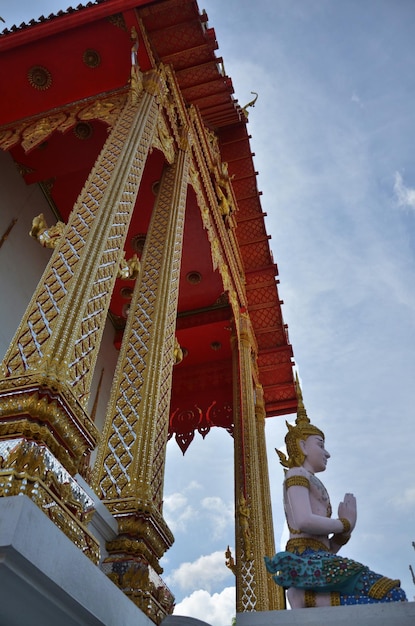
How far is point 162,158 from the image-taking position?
6574 mm

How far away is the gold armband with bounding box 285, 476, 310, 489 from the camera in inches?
129

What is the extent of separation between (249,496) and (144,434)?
11.2 ft

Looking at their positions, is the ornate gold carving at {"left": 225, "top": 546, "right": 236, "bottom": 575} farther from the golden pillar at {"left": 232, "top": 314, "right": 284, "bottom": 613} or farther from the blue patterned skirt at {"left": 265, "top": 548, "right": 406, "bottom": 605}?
the blue patterned skirt at {"left": 265, "top": 548, "right": 406, "bottom": 605}

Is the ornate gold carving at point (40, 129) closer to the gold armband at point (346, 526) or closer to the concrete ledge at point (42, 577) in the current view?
the gold armband at point (346, 526)

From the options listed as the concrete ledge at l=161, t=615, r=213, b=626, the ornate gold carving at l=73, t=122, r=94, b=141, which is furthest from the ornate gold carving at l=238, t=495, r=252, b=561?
the ornate gold carving at l=73, t=122, r=94, b=141

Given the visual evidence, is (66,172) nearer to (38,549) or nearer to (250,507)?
(250,507)

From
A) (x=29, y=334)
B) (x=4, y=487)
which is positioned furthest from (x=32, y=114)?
(x=4, y=487)

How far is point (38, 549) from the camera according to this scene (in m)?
1.72

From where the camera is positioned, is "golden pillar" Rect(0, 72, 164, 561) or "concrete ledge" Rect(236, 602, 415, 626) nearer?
"golden pillar" Rect(0, 72, 164, 561)

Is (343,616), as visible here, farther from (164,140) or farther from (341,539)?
(164,140)

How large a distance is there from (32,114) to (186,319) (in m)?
3.65

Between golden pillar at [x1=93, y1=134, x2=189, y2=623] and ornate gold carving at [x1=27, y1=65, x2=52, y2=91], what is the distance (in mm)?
2238

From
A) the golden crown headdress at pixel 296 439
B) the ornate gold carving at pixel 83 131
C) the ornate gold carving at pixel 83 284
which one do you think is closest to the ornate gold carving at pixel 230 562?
the golden crown headdress at pixel 296 439

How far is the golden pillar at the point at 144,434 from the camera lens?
9.68ft
